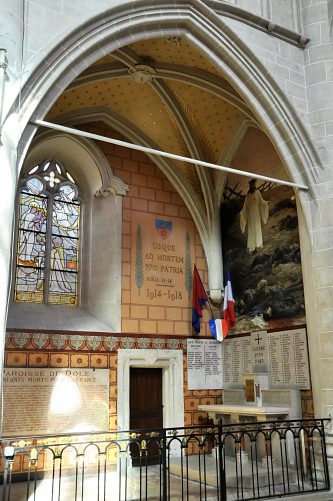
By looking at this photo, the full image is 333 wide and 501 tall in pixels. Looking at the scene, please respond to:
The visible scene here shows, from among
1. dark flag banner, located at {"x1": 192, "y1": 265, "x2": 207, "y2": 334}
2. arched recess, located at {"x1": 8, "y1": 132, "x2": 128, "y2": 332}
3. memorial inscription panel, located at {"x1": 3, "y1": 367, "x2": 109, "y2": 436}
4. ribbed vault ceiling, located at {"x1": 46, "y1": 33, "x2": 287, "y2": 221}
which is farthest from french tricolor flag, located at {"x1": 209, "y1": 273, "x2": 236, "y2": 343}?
memorial inscription panel, located at {"x1": 3, "y1": 367, "x2": 109, "y2": 436}

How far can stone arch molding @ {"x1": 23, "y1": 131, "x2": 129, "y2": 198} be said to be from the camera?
8.46m

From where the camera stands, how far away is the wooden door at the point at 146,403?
827cm

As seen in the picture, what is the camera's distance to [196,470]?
6883 millimetres

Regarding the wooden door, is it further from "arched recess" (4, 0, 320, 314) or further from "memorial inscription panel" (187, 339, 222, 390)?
"arched recess" (4, 0, 320, 314)

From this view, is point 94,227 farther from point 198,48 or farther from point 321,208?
point 321,208

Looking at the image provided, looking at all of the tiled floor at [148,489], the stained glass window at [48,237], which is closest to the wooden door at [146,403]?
the tiled floor at [148,489]

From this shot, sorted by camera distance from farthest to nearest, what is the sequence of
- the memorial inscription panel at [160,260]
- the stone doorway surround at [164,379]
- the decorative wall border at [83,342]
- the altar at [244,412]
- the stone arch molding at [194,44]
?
the memorial inscription panel at [160,260]
the stone doorway surround at [164,379]
the decorative wall border at [83,342]
the altar at [244,412]
the stone arch molding at [194,44]

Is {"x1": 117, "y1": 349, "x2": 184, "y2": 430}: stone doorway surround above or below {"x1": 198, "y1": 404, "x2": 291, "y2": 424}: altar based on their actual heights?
above

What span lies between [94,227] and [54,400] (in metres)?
2.82

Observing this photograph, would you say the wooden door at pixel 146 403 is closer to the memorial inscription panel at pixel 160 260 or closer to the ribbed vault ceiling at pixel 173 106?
the memorial inscription panel at pixel 160 260

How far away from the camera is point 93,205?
886cm

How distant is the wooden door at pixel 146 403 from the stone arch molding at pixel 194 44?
12.1 feet

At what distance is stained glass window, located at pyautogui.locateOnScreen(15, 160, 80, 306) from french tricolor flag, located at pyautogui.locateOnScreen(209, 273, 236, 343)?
94.4 inches

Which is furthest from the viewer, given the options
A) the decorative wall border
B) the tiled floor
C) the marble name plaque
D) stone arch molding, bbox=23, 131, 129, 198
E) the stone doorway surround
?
stone arch molding, bbox=23, 131, 129, 198
